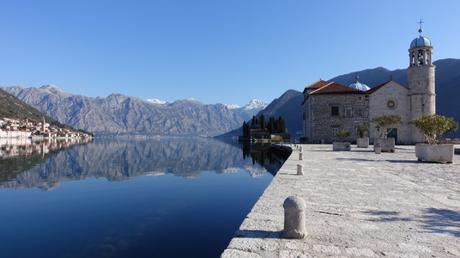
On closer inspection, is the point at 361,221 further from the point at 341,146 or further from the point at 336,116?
the point at 336,116

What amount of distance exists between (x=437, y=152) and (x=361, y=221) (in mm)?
16273

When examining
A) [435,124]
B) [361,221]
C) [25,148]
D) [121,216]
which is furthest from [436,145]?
[25,148]

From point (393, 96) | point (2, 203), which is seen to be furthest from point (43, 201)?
point (393, 96)

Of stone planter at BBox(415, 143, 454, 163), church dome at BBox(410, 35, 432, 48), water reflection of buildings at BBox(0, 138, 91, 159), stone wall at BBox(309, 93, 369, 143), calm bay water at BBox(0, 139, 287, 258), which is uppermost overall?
church dome at BBox(410, 35, 432, 48)

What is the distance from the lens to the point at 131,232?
1049 centimetres

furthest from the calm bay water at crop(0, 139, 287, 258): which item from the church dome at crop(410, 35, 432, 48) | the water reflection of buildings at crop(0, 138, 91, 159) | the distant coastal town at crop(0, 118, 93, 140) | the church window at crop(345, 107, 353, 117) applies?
the distant coastal town at crop(0, 118, 93, 140)

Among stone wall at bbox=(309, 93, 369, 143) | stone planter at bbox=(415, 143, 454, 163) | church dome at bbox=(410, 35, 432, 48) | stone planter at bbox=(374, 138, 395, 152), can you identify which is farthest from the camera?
stone wall at bbox=(309, 93, 369, 143)

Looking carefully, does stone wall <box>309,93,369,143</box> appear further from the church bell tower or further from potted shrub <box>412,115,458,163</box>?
potted shrub <box>412,115,458,163</box>

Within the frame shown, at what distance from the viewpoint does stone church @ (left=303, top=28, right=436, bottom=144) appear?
45.8 metres

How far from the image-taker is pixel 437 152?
20.3 meters

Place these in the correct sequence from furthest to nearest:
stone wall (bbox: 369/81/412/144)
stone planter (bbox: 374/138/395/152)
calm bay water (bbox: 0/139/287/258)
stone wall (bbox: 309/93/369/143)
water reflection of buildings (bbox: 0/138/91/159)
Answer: stone wall (bbox: 309/93/369/143)
stone wall (bbox: 369/81/412/144)
water reflection of buildings (bbox: 0/138/91/159)
stone planter (bbox: 374/138/395/152)
calm bay water (bbox: 0/139/287/258)

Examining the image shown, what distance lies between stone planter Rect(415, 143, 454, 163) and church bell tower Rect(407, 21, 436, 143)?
2711cm

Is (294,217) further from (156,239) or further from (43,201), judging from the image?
(43,201)

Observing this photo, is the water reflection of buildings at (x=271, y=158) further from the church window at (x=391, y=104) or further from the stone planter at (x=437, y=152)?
the church window at (x=391, y=104)
